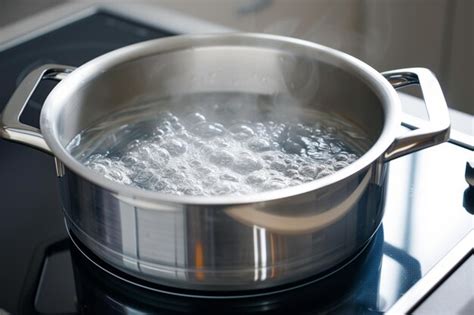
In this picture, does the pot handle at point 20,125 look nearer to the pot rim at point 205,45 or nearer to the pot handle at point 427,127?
the pot rim at point 205,45

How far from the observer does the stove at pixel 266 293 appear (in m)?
0.80

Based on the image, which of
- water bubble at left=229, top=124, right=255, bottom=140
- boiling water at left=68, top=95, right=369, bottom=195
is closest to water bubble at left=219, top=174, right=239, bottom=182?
boiling water at left=68, top=95, right=369, bottom=195

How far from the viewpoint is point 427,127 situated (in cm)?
83

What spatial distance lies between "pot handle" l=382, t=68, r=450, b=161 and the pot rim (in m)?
0.02

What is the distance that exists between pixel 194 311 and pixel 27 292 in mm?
174

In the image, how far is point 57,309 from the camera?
2.65 ft

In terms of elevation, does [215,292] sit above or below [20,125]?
below

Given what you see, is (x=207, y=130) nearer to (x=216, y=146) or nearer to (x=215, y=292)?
(x=216, y=146)

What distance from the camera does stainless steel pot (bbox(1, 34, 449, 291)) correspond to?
73 cm

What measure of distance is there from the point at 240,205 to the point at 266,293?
0.14m

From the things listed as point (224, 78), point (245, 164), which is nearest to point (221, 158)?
point (245, 164)

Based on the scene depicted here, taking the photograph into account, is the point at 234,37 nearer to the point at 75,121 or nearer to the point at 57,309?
the point at 75,121

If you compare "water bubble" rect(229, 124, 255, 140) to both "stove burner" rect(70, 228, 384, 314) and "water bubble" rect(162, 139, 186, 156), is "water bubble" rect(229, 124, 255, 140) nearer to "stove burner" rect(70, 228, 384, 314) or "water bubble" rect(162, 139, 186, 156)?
"water bubble" rect(162, 139, 186, 156)

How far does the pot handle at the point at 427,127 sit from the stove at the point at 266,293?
114 millimetres
